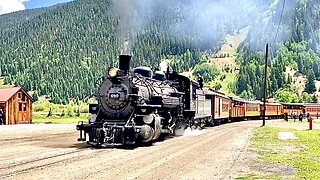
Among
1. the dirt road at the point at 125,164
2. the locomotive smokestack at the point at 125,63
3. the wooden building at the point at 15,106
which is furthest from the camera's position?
the wooden building at the point at 15,106

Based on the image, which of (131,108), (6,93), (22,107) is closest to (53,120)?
(22,107)

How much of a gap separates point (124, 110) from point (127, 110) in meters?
0.15

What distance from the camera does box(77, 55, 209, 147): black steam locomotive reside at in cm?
2116

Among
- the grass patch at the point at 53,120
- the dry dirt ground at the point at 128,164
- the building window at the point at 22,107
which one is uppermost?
the building window at the point at 22,107

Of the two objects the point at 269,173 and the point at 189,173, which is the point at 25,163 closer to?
the point at 189,173

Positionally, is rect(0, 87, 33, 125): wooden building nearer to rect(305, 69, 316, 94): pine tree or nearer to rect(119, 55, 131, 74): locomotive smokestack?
rect(119, 55, 131, 74): locomotive smokestack

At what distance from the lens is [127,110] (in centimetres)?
2238

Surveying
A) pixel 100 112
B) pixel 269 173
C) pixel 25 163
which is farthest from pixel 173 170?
pixel 100 112

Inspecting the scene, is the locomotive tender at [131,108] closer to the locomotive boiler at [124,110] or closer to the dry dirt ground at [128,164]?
the locomotive boiler at [124,110]

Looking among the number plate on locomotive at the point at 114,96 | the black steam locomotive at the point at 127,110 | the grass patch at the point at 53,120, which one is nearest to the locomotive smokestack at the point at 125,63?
the black steam locomotive at the point at 127,110

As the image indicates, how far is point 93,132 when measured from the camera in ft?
70.2

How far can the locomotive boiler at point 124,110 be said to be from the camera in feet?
69.4

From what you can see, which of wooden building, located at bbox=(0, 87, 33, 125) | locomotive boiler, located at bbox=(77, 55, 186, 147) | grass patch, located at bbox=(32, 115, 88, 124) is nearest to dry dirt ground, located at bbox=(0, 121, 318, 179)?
locomotive boiler, located at bbox=(77, 55, 186, 147)

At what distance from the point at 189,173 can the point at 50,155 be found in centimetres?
629
